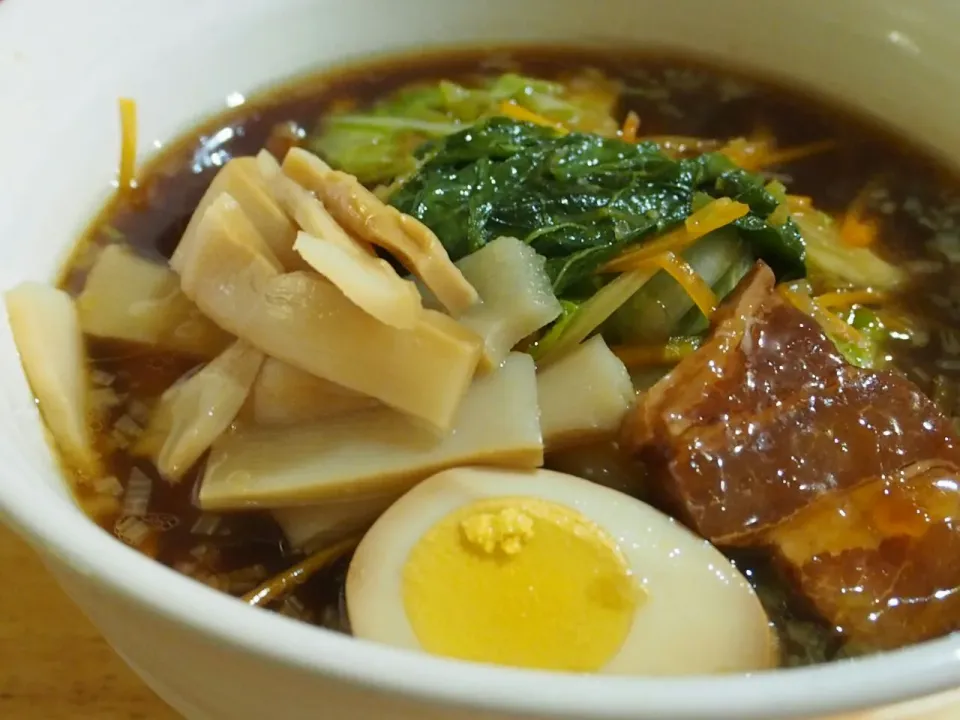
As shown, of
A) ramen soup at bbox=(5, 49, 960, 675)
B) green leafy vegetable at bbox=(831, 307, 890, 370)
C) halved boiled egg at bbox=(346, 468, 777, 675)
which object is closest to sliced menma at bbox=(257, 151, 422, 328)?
ramen soup at bbox=(5, 49, 960, 675)

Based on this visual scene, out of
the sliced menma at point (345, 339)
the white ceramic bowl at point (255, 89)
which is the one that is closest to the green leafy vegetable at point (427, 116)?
the white ceramic bowl at point (255, 89)

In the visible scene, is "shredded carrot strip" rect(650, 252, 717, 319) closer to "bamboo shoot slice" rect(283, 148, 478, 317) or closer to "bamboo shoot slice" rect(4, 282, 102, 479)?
"bamboo shoot slice" rect(283, 148, 478, 317)

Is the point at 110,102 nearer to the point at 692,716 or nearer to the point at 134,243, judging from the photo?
the point at 134,243

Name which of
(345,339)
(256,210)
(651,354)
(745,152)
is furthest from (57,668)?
(745,152)

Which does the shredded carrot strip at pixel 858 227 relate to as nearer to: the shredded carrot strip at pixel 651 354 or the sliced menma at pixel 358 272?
the shredded carrot strip at pixel 651 354

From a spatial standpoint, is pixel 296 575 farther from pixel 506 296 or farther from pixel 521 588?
pixel 506 296
